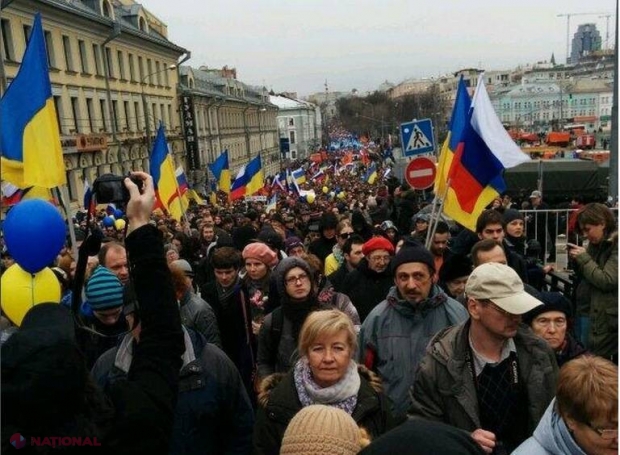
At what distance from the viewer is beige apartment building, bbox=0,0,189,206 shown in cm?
2675

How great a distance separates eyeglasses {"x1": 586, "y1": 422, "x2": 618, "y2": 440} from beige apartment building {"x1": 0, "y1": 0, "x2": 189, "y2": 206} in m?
23.3

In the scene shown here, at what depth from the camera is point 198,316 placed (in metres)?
3.74

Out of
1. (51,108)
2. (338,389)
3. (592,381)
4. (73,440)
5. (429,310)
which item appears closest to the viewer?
(73,440)

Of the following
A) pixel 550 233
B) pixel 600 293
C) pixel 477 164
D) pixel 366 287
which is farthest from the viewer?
pixel 550 233

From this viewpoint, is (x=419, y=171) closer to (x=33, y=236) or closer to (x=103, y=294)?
(x=33, y=236)

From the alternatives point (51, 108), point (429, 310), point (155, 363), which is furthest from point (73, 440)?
point (51, 108)

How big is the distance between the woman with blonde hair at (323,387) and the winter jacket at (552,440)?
67 centimetres

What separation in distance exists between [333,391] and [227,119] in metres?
57.9

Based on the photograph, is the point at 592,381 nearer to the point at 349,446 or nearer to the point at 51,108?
the point at 349,446

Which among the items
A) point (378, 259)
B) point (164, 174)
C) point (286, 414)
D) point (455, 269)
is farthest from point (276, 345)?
point (164, 174)

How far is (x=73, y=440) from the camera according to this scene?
1.50 m

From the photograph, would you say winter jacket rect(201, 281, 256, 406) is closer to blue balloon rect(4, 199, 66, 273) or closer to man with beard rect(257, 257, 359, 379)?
man with beard rect(257, 257, 359, 379)

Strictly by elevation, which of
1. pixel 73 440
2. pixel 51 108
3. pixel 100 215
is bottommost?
pixel 100 215

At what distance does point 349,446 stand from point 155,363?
2.08 feet
